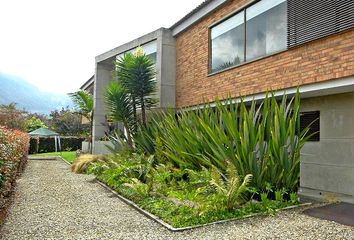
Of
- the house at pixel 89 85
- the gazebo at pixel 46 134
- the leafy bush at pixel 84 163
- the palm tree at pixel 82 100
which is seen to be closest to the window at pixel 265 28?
the leafy bush at pixel 84 163

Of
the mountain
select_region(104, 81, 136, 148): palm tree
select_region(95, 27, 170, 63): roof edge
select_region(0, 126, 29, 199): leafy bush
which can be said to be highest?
the mountain

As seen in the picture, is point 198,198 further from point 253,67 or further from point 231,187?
point 253,67

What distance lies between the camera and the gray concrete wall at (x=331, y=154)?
7910 mm

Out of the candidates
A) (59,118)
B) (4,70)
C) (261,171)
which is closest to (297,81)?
(261,171)

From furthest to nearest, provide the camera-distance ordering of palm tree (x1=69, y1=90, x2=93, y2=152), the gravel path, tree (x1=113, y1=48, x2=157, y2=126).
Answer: palm tree (x1=69, y1=90, x2=93, y2=152), tree (x1=113, y1=48, x2=157, y2=126), the gravel path

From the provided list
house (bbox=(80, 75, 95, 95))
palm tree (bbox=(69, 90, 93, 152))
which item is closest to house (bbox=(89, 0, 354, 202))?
palm tree (bbox=(69, 90, 93, 152))

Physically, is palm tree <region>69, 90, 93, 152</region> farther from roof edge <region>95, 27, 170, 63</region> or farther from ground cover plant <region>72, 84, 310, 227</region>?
ground cover plant <region>72, 84, 310, 227</region>

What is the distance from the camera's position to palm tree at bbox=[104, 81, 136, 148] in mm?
13602

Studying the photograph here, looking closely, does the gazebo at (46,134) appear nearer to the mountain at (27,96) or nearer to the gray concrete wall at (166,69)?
the gray concrete wall at (166,69)

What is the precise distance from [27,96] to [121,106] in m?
172

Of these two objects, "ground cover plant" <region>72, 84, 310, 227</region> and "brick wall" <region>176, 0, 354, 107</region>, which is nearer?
"ground cover plant" <region>72, 84, 310, 227</region>

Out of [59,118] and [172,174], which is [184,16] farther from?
[59,118]

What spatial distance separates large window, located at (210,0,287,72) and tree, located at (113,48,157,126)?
108 inches

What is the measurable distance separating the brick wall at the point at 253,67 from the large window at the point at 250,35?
0.28m
